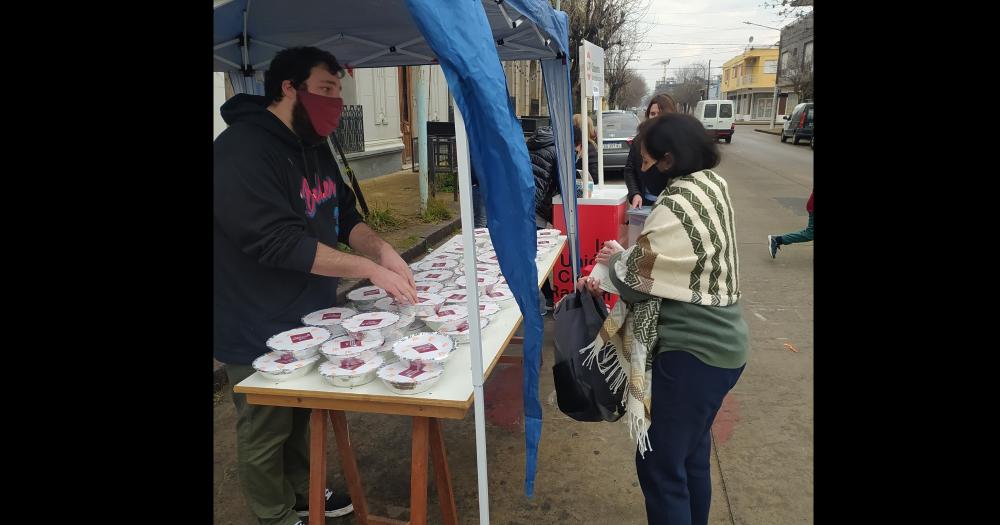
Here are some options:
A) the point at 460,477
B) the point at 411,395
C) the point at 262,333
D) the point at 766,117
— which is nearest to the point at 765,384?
the point at 460,477

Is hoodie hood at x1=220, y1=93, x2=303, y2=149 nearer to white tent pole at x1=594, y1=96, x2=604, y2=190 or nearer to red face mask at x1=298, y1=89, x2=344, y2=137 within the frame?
red face mask at x1=298, y1=89, x2=344, y2=137

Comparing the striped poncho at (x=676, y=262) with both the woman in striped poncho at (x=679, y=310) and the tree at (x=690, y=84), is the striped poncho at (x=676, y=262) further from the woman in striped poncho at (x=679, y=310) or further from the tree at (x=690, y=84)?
the tree at (x=690, y=84)

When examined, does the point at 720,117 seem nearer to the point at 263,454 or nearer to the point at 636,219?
the point at 636,219

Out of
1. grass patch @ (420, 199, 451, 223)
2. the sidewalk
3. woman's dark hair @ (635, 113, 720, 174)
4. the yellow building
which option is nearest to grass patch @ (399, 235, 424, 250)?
the sidewalk

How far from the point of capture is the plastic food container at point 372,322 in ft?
7.38

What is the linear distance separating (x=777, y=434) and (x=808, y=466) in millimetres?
319

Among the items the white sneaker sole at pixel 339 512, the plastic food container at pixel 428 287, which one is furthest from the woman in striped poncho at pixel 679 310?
the white sneaker sole at pixel 339 512

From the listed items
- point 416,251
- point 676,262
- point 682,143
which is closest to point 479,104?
point 682,143

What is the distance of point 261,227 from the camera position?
201cm

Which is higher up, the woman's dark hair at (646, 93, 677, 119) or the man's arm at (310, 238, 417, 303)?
the woman's dark hair at (646, 93, 677, 119)

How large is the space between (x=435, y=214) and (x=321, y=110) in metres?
6.29

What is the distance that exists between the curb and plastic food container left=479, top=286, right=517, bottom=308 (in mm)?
1958

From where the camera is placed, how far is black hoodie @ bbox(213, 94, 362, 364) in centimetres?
201

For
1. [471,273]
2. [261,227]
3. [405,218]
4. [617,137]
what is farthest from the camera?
[617,137]
